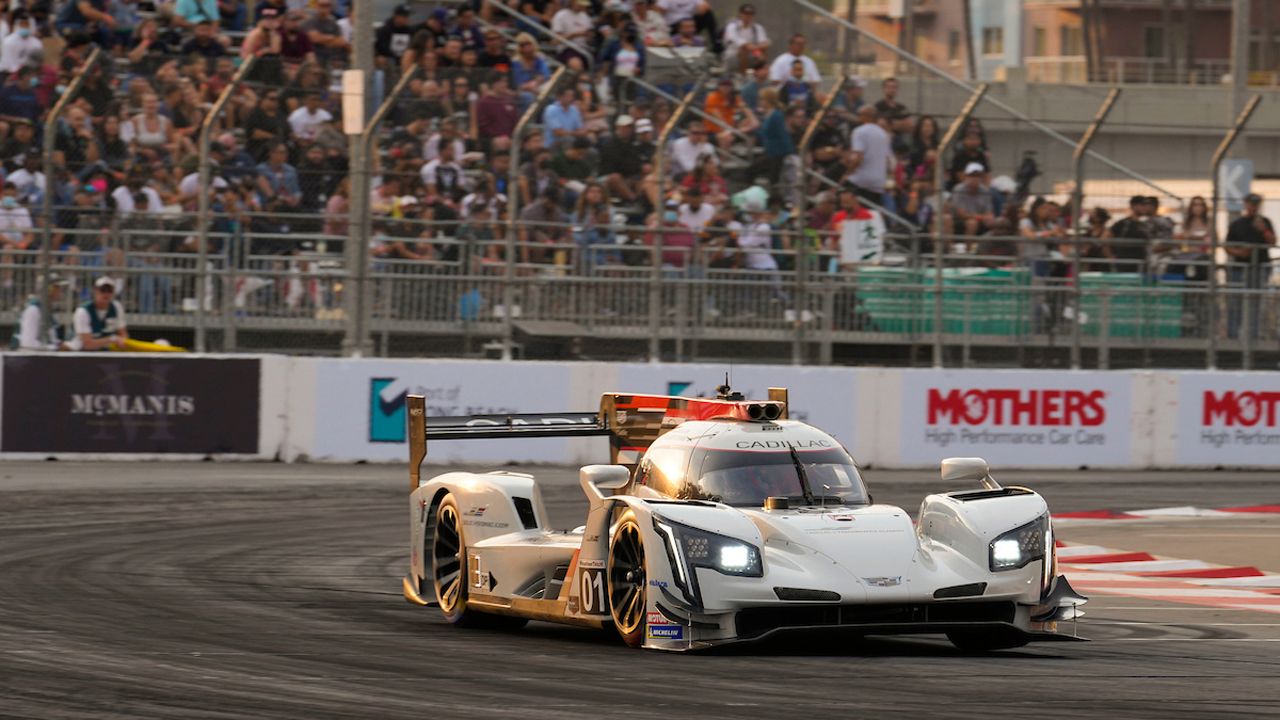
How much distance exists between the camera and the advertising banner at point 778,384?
2045cm

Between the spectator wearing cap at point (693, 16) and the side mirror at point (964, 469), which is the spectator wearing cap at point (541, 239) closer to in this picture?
the spectator wearing cap at point (693, 16)

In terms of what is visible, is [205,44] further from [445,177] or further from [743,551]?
[743,551]

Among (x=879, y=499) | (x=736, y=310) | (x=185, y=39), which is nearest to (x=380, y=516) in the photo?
(x=879, y=499)

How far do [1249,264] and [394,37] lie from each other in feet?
32.8

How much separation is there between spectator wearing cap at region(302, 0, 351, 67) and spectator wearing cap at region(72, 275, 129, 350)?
475 centimetres

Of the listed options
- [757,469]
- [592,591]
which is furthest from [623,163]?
[592,591]

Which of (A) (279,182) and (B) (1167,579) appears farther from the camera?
(A) (279,182)

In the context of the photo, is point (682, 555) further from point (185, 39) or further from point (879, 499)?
point (185, 39)

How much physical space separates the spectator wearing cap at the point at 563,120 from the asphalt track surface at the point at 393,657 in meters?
6.66

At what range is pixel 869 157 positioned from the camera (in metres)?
21.9

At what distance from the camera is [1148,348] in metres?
21.5

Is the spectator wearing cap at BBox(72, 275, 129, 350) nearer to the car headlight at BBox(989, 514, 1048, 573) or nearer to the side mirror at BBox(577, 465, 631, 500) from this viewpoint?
the side mirror at BBox(577, 465, 631, 500)

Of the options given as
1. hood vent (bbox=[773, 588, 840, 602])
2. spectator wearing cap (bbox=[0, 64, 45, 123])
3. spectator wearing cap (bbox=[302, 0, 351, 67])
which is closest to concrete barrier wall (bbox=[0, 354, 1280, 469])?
spectator wearing cap (bbox=[0, 64, 45, 123])

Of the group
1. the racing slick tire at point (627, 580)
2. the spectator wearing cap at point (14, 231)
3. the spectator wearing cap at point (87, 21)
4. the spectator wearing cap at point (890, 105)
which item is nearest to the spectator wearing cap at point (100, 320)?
the spectator wearing cap at point (14, 231)
